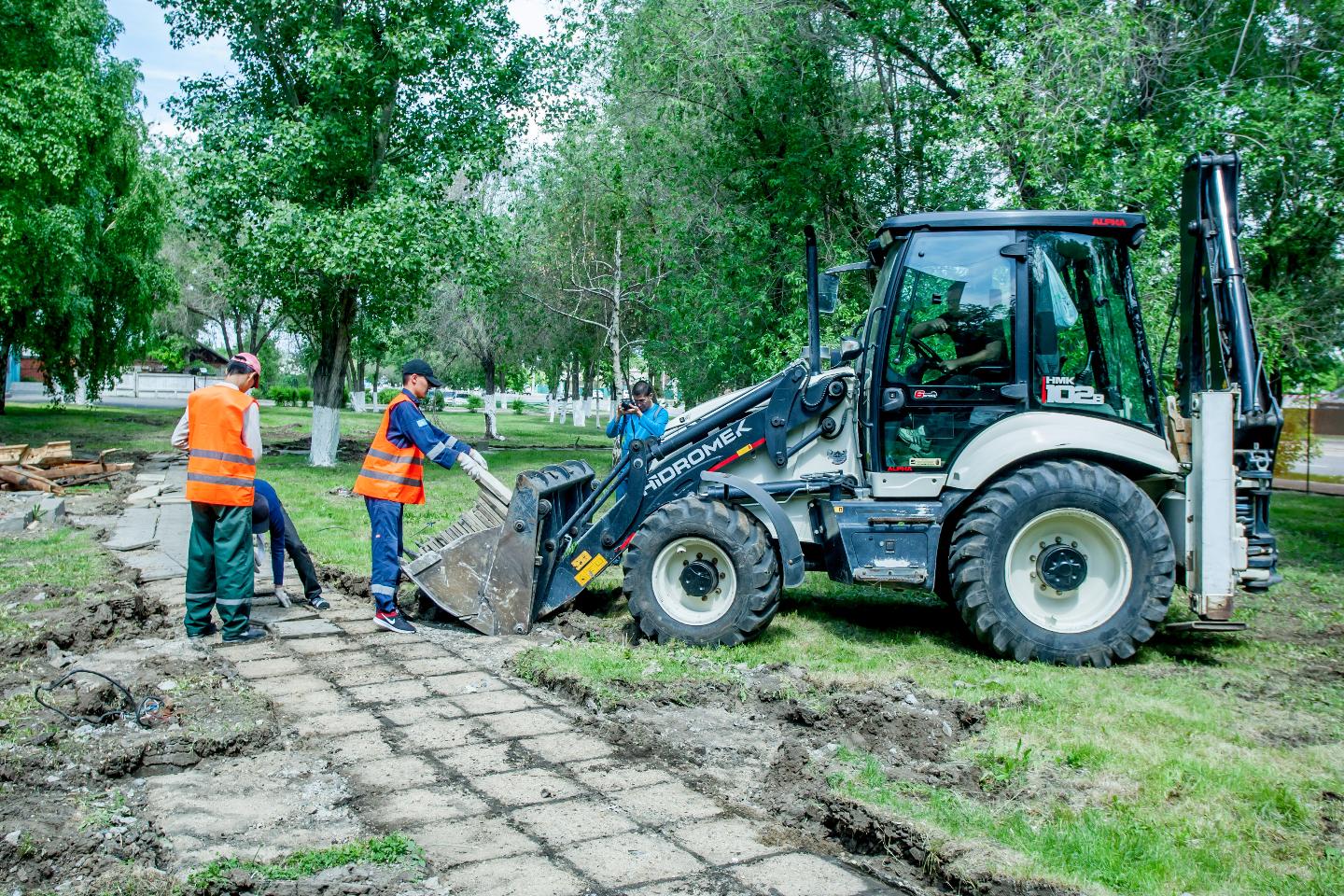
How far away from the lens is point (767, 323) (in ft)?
59.6

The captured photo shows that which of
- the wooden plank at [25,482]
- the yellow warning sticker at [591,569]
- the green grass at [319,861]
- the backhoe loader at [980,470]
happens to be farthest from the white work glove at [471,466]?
the wooden plank at [25,482]

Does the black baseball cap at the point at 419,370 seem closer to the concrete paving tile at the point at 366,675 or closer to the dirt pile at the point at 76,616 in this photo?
the concrete paving tile at the point at 366,675

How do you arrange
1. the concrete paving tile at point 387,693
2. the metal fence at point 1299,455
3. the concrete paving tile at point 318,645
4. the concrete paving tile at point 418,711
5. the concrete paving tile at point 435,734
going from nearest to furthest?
1. the concrete paving tile at point 435,734
2. the concrete paving tile at point 418,711
3. the concrete paving tile at point 387,693
4. the concrete paving tile at point 318,645
5. the metal fence at point 1299,455

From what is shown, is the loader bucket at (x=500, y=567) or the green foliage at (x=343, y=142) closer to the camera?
the loader bucket at (x=500, y=567)

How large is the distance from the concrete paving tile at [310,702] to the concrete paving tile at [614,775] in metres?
1.60

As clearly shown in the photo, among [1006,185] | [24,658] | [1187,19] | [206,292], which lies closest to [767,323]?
[1006,185]

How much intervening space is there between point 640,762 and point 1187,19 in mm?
13793

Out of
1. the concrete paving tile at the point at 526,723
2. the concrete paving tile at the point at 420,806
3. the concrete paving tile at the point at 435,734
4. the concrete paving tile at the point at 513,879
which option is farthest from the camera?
the concrete paving tile at the point at 526,723

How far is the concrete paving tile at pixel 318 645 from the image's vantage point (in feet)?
23.2

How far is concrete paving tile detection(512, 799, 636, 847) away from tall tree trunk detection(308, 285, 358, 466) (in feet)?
57.4

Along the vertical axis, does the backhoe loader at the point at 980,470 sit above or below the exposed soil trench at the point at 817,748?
above

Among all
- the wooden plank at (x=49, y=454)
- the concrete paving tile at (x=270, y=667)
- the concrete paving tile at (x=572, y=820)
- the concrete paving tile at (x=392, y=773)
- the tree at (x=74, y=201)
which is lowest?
the concrete paving tile at (x=572, y=820)

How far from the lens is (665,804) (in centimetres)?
453

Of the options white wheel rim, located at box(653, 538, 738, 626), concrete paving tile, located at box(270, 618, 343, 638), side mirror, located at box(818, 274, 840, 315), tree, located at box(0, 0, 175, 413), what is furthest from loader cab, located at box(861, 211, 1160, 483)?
tree, located at box(0, 0, 175, 413)
